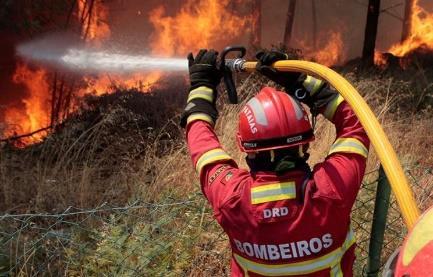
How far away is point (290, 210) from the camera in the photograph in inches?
70.1

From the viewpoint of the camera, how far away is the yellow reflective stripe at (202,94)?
7.48ft

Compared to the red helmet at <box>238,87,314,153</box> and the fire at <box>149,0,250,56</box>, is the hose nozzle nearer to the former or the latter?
the red helmet at <box>238,87,314,153</box>

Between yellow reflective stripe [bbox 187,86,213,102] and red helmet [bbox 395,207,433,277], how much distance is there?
3.83 feet

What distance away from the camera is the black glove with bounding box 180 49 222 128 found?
7.25 ft

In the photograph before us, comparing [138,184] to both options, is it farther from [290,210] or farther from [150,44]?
[150,44]

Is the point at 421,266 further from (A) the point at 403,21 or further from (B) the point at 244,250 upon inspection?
(A) the point at 403,21

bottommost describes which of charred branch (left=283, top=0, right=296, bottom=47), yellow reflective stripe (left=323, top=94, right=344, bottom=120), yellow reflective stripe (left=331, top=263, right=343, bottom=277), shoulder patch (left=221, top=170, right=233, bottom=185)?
yellow reflective stripe (left=331, top=263, right=343, bottom=277)

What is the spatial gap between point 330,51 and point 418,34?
245cm

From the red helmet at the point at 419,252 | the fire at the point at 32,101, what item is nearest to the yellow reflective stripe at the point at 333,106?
the red helmet at the point at 419,252

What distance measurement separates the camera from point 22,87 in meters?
8.68

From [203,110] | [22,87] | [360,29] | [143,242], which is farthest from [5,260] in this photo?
[360,29]

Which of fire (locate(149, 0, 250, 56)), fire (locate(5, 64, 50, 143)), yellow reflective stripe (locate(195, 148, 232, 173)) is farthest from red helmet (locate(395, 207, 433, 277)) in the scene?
fire (locate(149, 0, 250, 56))

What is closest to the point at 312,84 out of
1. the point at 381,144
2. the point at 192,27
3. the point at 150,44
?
the point at 381,144

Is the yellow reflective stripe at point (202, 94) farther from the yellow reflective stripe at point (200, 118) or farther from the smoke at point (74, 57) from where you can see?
the smoke at point (74, 57)
